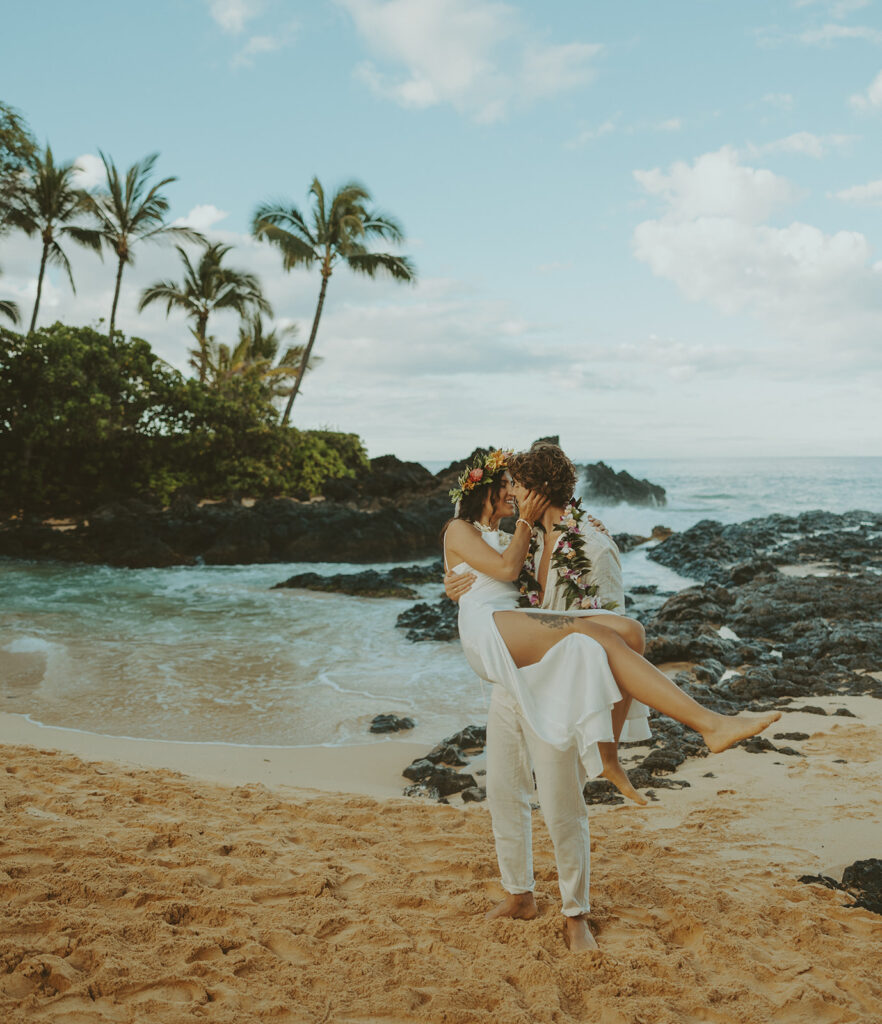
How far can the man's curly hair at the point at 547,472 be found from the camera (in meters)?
3.26

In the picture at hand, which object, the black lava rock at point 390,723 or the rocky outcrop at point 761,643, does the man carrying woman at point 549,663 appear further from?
the black lava rock at point 390,723

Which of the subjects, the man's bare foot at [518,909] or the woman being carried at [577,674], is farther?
the man's bare foot at [518,909]

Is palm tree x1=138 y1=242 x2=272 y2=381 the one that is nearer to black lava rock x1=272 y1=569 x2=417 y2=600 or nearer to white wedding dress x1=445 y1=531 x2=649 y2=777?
black lava rock x1=272 y1=569 x2=417 y2=600

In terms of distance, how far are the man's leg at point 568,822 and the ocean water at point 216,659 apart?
372 cm

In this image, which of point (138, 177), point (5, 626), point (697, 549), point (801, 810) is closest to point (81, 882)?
point (801, 810)

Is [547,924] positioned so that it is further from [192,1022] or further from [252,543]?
[252,543]

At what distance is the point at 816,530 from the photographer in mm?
25297

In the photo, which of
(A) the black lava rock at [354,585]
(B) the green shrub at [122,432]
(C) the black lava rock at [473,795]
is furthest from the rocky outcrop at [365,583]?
(C) the black lava rock at [473,795]

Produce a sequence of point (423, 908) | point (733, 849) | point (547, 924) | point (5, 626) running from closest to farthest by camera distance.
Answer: point (547, 924) < point (423, 908) < point (733, 849) < point (5, 626)

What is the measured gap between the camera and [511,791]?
303 cm

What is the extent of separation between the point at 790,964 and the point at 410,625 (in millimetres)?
9045

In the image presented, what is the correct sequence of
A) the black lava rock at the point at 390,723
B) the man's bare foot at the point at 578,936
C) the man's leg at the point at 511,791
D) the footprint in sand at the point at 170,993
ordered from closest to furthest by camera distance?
1. the footprint in sand at the point at 170,993
2. the man's bare foot at the point at 578,936
3. the man's leg at the point at 511,791
4. the black lava rock at the point at 390,723

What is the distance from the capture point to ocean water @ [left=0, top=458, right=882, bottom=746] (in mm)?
7137

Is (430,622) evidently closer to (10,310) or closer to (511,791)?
(511,791)
